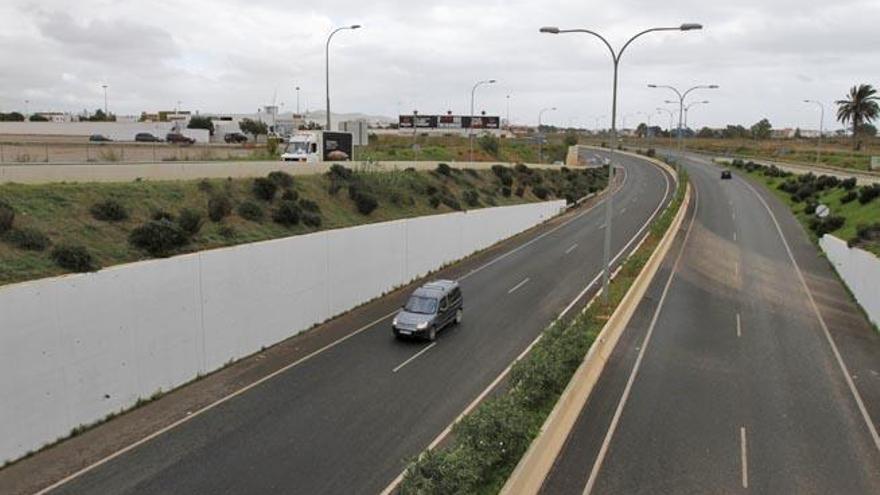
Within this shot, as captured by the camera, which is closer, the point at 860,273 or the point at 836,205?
the point at 860,273

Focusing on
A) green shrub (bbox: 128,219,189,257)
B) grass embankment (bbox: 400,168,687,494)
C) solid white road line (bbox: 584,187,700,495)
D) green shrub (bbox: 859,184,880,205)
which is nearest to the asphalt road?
solid white road line (bbox: 584,187,700,495)

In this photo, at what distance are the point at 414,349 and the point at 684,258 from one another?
915 inches

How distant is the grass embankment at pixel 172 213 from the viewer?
1750 centimetres

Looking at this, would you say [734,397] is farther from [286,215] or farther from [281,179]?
[281,179]

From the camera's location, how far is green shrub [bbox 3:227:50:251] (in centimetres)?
1733

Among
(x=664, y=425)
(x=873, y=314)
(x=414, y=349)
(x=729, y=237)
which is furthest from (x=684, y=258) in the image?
(x=664, y=425)

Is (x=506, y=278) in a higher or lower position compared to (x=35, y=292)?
lower

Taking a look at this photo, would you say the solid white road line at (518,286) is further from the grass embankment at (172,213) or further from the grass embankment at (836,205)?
the grass embankment at (836,205)

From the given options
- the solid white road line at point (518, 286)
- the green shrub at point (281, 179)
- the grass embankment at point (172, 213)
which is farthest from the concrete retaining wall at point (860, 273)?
the green shrub at point (281, 179)

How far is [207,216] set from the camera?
989 inches

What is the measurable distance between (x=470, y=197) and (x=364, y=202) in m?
15.3

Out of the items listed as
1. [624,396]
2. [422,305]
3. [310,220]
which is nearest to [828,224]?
[422,305]

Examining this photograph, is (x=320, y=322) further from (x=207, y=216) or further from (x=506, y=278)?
(x=506, y=278)

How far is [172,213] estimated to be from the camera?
23609 millimetres
